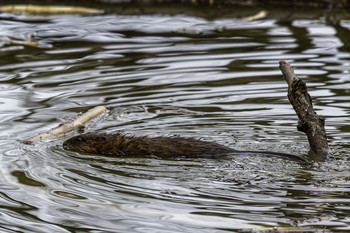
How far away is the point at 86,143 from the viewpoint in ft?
21.9

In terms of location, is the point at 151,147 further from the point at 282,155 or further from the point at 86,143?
the point at 282,155

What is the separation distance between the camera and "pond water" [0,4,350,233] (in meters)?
5.05

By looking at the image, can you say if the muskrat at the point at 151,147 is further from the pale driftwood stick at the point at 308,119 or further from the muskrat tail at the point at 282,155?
the pale driftwood stick at the point at 308,119

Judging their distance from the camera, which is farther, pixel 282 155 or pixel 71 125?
pixel 71 125

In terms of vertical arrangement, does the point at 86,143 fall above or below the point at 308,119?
below

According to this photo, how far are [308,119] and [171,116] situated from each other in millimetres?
2021

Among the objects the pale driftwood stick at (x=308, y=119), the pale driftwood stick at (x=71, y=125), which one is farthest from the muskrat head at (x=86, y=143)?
the pale driftwood stick at (x=308, y=119)

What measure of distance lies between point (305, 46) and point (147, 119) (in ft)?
15.3

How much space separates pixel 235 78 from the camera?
31.9 ft

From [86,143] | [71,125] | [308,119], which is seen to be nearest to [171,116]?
[71,125]

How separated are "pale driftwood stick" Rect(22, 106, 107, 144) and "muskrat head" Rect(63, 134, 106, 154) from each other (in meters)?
0.36

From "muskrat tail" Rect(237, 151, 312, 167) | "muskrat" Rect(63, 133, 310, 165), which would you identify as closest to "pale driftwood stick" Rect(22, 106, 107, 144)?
"muskrat" Rect(63, 133, 310, 165)

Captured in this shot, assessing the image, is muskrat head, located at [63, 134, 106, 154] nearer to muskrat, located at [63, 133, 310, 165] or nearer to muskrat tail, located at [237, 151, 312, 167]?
muskrat, located at [63, 133, 310, 165]

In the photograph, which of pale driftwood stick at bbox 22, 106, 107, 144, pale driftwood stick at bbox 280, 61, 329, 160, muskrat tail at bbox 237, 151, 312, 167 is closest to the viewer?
muskrat tail at bbox 237, 151, 312, 167
